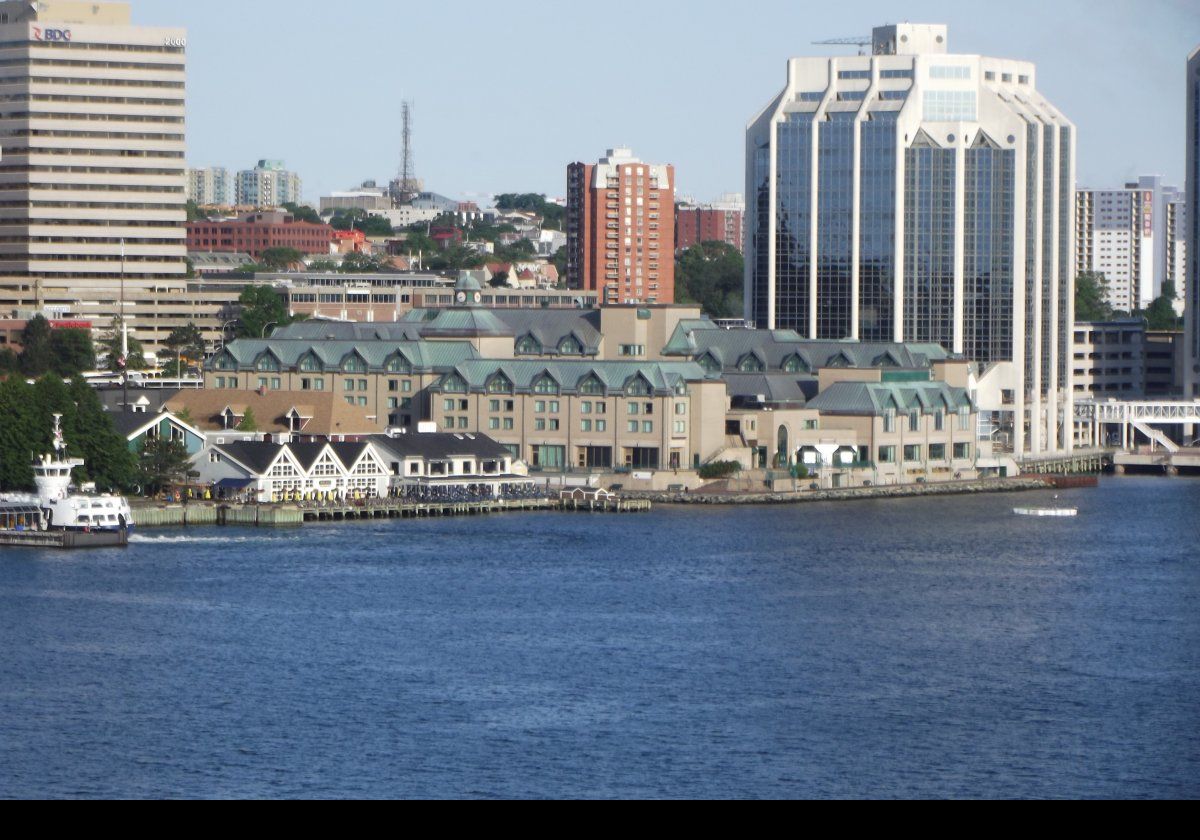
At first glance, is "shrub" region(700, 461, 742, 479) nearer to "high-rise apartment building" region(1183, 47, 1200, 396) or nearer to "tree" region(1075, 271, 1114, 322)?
"high-rise apartment building" region(1183, 47, 1200, 396)

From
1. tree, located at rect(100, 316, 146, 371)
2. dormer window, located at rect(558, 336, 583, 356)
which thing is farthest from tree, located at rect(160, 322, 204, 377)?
dormer window, located at rect(558, 336, 583, 356)

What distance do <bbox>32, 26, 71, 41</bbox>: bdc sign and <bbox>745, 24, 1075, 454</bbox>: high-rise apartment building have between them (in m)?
35.5

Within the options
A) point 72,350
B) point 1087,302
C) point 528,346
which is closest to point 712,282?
point 1087,302

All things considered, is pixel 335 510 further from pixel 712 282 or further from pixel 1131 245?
pixel 1131 245

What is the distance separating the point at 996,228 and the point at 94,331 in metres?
42.5

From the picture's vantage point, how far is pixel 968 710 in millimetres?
26672

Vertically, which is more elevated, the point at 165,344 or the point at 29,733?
the point at 165,344

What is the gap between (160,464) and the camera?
56.1m

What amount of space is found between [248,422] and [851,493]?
17648 millimetres

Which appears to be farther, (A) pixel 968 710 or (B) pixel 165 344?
(B) pixel 165 344

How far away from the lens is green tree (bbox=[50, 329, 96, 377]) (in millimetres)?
87875
